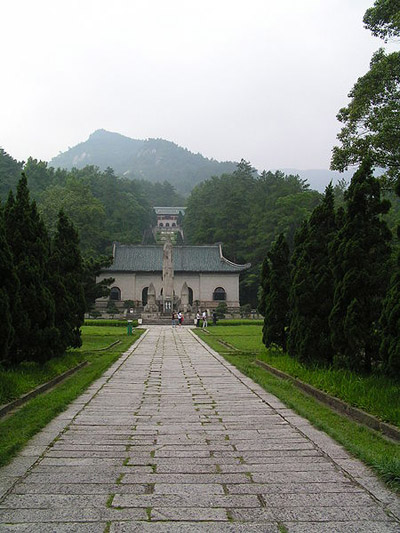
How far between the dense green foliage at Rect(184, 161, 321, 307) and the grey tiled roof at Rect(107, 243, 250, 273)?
3.32 meters

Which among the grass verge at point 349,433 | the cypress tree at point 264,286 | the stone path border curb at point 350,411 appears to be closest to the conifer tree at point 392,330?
the stone path border curb at point 350,411

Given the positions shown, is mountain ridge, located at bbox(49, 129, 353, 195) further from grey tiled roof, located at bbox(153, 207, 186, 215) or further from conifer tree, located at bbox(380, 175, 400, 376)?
conifer tree, located at bbox(380, 175, 400, 376)

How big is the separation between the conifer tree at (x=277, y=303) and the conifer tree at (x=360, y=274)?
3.90 m

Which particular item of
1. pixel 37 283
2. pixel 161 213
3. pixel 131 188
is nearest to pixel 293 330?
pixel 37 283

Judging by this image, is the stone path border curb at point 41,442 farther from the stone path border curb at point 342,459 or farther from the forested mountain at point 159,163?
the forested mountain at point 159,163

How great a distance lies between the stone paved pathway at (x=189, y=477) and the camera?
3.10m

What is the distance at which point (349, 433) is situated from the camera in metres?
5.33

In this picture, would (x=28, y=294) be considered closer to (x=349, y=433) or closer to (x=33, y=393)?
(x=33, y=393)

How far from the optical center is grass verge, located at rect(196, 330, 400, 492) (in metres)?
3.94

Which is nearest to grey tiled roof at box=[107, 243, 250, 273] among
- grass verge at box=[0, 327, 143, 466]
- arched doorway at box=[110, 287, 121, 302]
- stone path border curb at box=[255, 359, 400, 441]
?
arched doorway at box=[110, 287, 121, 302]

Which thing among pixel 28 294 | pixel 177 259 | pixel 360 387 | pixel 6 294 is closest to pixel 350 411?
pixel 360 387

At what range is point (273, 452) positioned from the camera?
466cm

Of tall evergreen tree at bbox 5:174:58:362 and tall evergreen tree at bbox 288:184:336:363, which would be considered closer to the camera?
tall evergreen tree at bbox 5:174:58:362

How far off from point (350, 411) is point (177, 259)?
45949 mm
